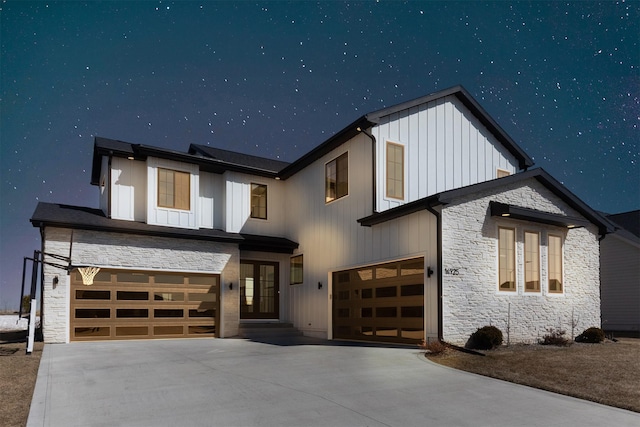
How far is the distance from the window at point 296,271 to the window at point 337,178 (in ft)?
9.57

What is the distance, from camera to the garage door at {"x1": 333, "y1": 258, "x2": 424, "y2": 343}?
12652 mm

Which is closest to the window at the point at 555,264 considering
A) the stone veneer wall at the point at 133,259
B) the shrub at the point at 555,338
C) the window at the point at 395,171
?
the shrub at the point at 555,338

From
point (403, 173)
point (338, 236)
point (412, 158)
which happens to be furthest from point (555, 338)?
point (338, 236)

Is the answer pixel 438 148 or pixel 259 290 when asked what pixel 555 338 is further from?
pixel 259 290

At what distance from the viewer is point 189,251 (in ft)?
53.9

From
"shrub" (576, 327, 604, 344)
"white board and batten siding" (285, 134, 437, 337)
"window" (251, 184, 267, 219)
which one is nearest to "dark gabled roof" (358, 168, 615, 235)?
"white board and batten siding" (285, 134, 437, 337)

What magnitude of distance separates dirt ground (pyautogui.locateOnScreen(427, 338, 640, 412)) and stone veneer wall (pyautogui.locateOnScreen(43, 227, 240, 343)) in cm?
859

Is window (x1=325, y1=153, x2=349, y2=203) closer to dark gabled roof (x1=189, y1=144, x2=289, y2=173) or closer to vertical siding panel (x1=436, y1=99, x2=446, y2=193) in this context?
vertical siding panel (x1=436, y1=99, x2=446, y2=193)

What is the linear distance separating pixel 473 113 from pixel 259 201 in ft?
27.9

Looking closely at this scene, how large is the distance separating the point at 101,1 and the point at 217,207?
9.53 meters

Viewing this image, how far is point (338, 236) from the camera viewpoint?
15.9 m

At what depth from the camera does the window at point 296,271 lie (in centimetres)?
1817

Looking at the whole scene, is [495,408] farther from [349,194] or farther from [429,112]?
[429,112]

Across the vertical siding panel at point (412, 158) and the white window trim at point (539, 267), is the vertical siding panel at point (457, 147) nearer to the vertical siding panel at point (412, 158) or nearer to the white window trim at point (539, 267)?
the vertical siding panel at point (412, 158)
